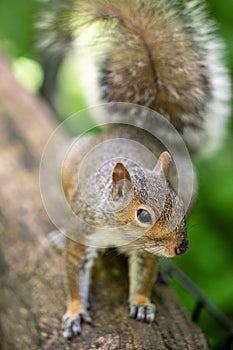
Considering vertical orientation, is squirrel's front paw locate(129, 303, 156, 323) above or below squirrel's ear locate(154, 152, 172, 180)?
below

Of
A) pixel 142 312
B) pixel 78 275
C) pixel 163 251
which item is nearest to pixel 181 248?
pixel 163 251

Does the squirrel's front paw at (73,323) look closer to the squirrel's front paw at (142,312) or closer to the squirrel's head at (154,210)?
the squirrel's front paw at (142,312)

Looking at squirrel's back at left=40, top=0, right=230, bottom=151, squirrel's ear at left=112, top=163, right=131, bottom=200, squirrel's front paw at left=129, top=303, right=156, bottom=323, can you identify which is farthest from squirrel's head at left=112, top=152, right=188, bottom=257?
squirrel's back at left=40, top=0, right=230, bottom=151

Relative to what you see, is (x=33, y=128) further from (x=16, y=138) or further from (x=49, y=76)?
(x=49, y=76)

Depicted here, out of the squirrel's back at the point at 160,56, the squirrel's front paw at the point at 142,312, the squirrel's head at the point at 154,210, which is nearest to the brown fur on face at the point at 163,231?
the squirrel's head at the point at 154,210

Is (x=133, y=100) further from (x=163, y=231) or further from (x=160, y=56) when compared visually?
(x=163, y=231)

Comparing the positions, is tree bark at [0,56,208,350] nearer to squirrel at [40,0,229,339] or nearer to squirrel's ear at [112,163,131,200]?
squirrel at [40,0,229,339]

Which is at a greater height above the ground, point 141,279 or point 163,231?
point 163,231
